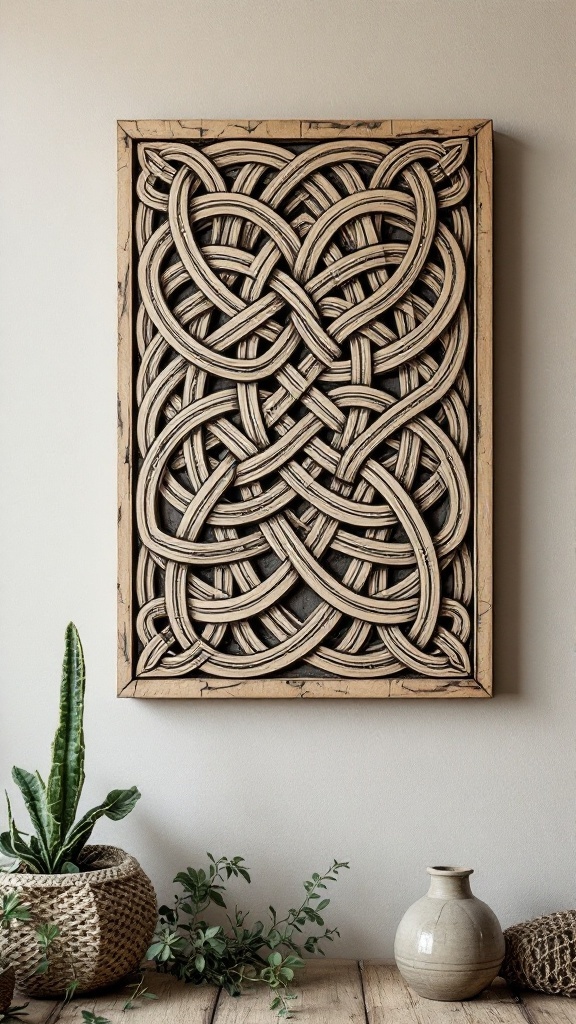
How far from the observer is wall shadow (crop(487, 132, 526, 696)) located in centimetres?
139

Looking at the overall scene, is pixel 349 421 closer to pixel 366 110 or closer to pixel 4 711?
pixel 366 110

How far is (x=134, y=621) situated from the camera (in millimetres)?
1371

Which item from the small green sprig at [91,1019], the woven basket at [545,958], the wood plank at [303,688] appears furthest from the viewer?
the wood plank at [303,688]

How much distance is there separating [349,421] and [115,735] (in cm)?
59

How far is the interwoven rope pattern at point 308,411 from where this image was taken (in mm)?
1360

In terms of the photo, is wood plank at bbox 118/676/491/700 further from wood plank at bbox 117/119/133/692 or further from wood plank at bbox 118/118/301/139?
wood plank at bbox 118/118/301/139

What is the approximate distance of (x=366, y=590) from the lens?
1.37 meters

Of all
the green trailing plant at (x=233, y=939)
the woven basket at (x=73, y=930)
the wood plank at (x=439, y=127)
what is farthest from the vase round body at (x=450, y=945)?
the wood plank at (x=439, y=127)

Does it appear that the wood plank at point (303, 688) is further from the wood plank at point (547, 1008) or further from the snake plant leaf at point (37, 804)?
the wood plank at point (547, 1008)

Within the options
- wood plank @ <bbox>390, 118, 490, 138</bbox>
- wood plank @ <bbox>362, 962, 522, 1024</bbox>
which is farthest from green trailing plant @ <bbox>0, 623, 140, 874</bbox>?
wood plank @ <bbox>390, 118, 490, 138</bbox>

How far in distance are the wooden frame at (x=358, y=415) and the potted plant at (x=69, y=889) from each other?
0.15m

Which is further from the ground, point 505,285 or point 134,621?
point 505,285

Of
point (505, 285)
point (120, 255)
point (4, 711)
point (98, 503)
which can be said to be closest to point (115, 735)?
point (4, 711)

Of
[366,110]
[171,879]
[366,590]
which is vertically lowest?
[171,879]
